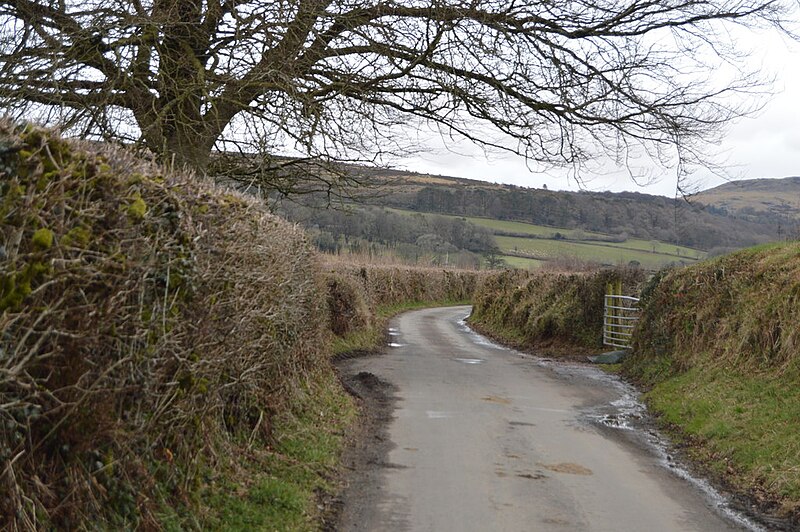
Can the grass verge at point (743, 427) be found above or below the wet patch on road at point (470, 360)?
above

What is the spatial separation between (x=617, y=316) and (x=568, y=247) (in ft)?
121

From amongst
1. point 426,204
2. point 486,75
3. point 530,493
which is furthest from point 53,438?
point 426,204

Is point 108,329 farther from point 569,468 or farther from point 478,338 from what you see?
point 478,338

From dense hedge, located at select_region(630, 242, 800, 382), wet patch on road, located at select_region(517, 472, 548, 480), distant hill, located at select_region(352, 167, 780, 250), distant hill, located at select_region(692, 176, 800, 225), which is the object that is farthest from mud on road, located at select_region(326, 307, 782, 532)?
distant hill, located at select_region(692, 176, 800, 225)

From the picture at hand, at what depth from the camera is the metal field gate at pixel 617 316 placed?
22.4m

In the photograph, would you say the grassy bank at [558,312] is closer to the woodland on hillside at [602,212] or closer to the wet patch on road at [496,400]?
the woodland on hillside at [602,212]

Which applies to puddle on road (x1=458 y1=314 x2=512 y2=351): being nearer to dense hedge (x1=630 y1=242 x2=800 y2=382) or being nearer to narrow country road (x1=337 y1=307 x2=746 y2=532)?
dense hedge (x1=630 y1=242 x2=800 y2=382)

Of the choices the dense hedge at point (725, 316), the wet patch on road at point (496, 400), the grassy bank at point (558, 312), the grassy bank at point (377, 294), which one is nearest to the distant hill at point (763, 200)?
the grassy bank at point (377, 294)

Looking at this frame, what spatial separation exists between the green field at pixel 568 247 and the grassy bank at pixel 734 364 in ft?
61.4

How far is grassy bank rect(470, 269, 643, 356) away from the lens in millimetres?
24031

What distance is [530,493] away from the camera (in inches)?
305

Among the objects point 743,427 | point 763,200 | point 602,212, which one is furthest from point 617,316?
point 763,200

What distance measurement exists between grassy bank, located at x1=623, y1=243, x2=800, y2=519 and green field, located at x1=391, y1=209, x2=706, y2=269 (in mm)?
18711

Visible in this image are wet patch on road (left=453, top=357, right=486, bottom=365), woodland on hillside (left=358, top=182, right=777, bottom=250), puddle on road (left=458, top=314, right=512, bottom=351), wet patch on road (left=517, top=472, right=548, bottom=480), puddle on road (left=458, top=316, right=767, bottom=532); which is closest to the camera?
puddle on road (left=458, top=316, right=767, bottom=532)
